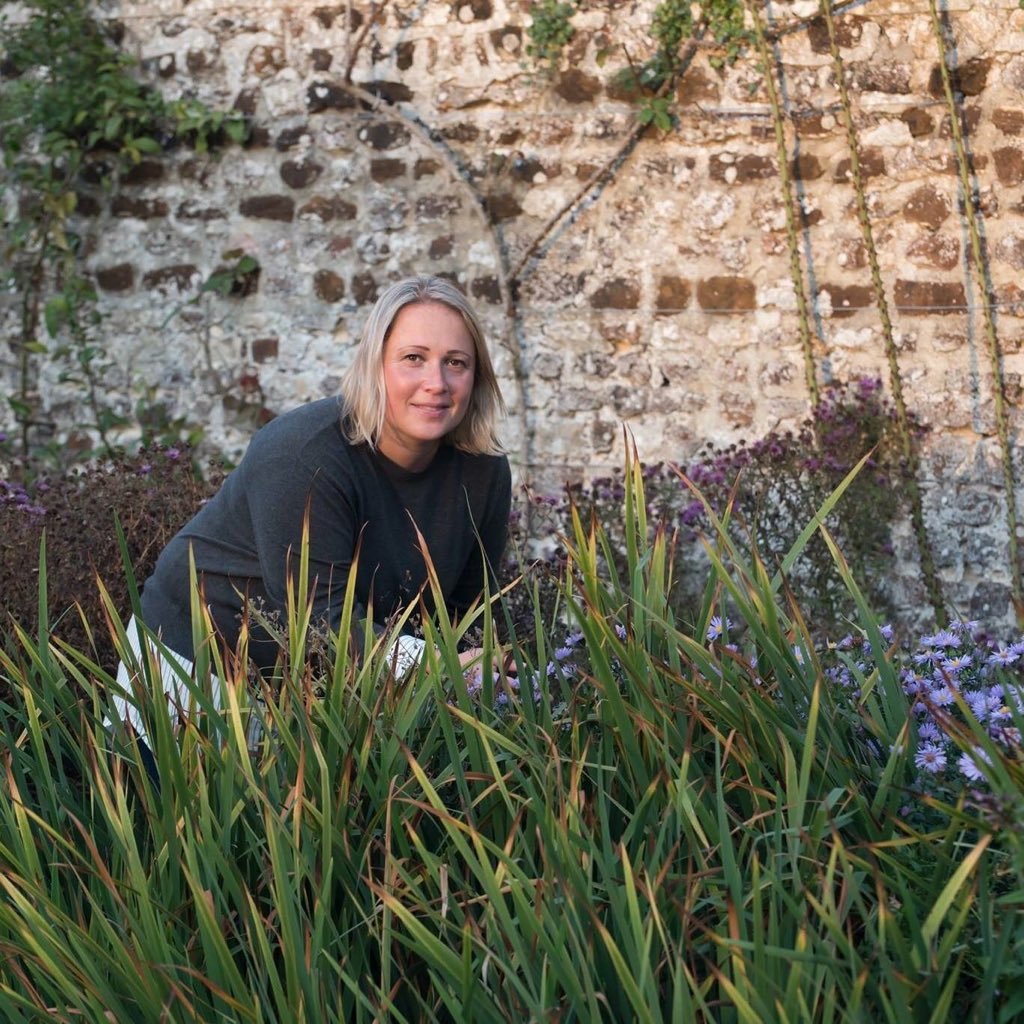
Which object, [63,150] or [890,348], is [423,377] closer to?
[890,348]

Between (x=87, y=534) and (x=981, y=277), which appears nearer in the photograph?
(x=87, y=534)

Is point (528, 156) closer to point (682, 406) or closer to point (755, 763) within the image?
point (682, 406)

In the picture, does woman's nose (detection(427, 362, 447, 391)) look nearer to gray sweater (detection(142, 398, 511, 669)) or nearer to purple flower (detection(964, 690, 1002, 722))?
gray sweater (detection(142, 398, 511, 669))

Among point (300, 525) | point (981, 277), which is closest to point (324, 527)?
point (300, 525)

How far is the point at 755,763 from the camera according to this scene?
2039 millimetres

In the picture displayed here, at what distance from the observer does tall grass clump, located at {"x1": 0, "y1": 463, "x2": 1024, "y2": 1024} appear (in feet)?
5.48

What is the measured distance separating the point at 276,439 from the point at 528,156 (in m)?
2.93

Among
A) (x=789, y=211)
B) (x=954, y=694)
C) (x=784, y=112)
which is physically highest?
(x=784, y=112)

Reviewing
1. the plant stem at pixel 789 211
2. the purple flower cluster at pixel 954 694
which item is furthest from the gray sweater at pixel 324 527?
the plant stem at pixel 789 211

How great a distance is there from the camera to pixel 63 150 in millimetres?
5730

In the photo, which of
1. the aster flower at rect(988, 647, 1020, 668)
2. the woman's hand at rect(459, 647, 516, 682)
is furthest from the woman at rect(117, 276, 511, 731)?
the aster flower at rect(988, 647, 1020, 668)

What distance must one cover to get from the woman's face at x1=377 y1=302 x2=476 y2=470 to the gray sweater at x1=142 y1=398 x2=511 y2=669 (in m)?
0.07

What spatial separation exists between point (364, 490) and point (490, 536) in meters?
0.37

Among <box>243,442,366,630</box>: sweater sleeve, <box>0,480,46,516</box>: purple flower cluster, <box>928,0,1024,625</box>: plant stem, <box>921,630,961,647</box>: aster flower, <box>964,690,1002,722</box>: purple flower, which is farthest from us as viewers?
<box>928,0,1024,625</box>: plant stem
